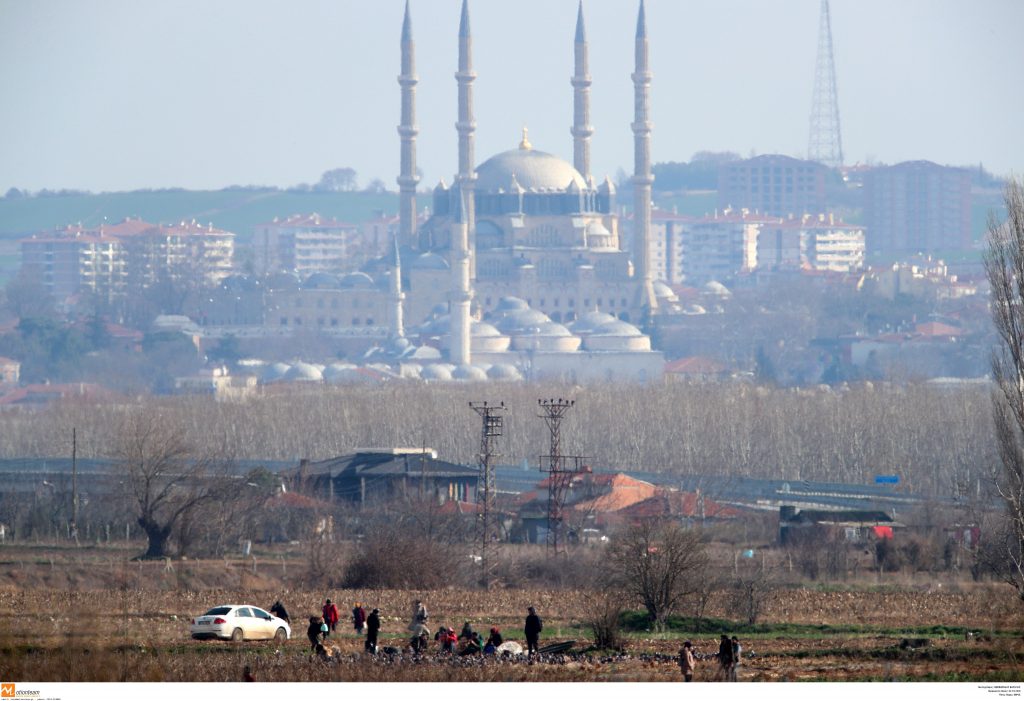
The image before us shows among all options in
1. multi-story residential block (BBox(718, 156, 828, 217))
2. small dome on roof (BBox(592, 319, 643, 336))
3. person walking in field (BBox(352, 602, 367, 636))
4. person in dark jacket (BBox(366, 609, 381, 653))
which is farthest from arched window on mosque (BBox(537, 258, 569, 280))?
person in dark jacket (BBox(366, 609, 381, 653))

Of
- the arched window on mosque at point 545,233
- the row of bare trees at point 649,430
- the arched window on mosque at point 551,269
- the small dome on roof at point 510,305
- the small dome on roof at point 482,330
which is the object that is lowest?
the row of bare trees at point 649,430

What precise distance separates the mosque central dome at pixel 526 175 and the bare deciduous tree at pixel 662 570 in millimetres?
103110

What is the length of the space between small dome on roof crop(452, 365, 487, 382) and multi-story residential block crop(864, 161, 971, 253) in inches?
3334

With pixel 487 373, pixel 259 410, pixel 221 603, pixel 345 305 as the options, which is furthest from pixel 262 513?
pixel 345 305

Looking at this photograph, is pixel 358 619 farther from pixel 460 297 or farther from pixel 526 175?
pixel 526 175

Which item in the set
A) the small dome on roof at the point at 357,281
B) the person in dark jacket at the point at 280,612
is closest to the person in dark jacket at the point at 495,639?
the person in dark jacket at the point at 280,612

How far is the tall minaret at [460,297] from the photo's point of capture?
360 feet

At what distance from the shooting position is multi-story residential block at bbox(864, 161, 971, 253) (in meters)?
182

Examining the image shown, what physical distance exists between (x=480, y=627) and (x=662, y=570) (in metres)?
2.43

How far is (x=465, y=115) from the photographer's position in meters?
122

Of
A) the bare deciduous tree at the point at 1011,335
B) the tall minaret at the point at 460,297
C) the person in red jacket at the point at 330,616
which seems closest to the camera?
the person in red jacket at the point at 330,616

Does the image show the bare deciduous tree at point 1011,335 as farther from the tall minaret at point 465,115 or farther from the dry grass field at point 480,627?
the tall minaret at point 465,115

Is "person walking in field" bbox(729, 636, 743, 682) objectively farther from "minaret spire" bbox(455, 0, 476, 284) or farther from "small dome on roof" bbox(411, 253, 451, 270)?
Result: "small dome on roof" bbox(411, 253, 451, 270)

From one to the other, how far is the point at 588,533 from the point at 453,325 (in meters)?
64.7
